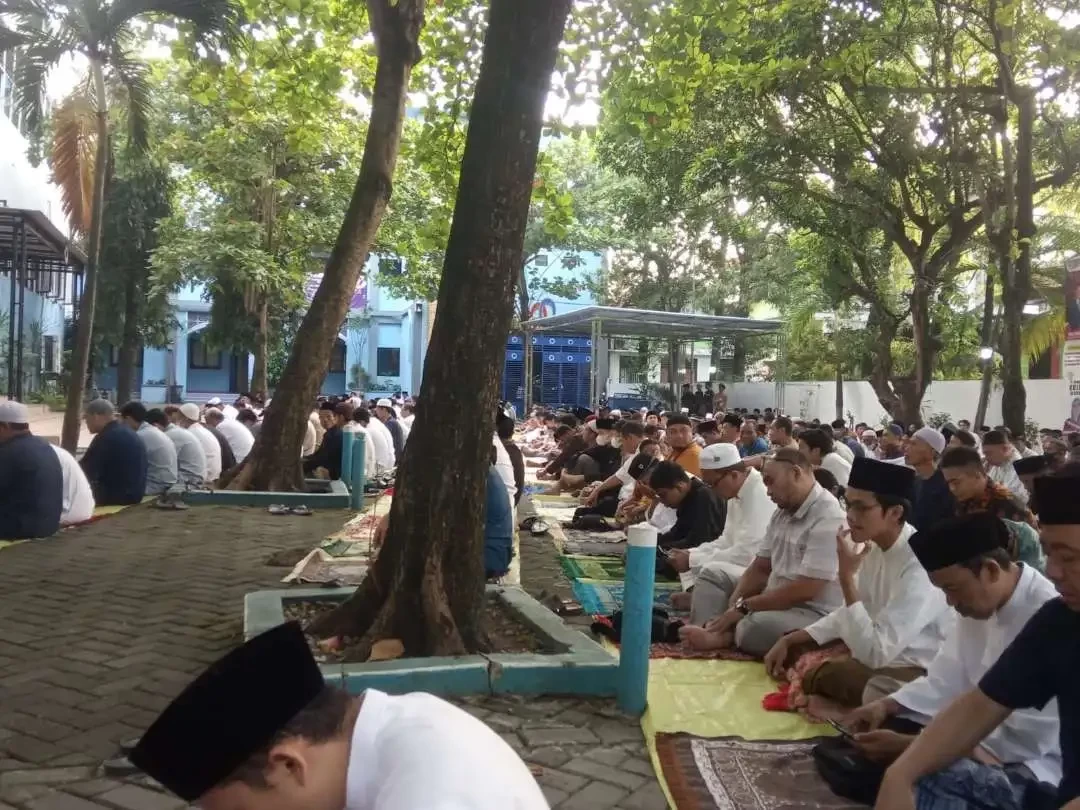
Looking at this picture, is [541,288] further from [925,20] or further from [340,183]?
[925,20]

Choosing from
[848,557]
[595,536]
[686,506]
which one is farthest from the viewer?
[595,536]

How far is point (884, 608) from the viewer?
15.2 feet

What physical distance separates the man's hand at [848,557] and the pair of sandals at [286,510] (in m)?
6.98

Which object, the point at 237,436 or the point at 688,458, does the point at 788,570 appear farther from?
the point at 237,436

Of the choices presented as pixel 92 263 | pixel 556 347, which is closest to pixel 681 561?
pixel 92 263

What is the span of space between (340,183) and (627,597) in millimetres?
18121

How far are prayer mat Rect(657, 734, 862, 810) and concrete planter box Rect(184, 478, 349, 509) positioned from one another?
7.64 m

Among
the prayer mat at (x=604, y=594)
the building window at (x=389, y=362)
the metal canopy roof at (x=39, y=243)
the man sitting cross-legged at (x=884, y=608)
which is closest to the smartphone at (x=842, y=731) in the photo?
the man sitting cross-legged at (x=884, y=608)

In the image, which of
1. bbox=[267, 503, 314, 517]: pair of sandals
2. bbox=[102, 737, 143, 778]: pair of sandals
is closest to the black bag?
bbox=[102, 737, 143, 778]: pair of sandals

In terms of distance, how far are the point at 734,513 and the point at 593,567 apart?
1876 millimetres

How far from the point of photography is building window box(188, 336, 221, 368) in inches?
1323

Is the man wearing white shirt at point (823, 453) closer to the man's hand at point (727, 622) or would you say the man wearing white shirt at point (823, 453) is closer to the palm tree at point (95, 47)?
the man's hand at point (727, 622)

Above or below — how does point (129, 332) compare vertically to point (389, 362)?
above

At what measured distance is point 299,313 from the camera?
27.2m
